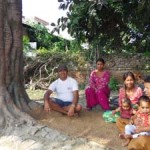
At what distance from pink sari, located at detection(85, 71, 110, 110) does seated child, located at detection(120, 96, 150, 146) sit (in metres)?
1.70

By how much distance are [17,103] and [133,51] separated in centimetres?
940

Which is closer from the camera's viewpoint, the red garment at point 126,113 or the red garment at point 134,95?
the red garment at point 126,113

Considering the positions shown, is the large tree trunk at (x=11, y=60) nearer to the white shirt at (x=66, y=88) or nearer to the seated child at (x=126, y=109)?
the white shirt at (x=66, y=88)

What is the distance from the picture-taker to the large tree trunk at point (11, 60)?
7.00 meters

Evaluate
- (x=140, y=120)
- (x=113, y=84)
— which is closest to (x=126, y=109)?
(x=140, y=120)

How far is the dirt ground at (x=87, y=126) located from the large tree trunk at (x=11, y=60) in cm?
49

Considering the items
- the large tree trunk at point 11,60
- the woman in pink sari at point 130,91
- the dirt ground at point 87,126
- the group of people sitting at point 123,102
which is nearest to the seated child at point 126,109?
the group of people sitting at point 123,102

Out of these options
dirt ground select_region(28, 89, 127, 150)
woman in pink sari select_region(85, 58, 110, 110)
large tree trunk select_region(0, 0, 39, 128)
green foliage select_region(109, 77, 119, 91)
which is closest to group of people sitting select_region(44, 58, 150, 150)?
woman in pink sari select_region(85, 58, 110, 110)

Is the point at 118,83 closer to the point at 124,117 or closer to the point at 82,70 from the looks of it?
the point at 82,70

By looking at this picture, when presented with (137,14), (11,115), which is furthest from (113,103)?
(137,14)

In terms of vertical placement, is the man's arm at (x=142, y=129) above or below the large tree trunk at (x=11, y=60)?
below

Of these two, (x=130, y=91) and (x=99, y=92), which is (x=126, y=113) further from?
(x=99, y=92)

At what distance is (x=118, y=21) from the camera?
13641mm

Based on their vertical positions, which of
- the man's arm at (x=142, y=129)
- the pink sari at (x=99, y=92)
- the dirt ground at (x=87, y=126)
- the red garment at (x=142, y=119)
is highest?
the pink sari at (x=99, y=92)
